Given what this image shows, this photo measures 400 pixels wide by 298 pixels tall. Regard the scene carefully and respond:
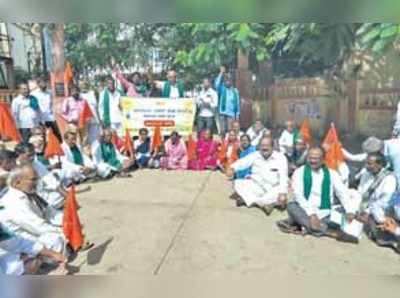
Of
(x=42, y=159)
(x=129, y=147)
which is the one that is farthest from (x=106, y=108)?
(x=42, y=159)

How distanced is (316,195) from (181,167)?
309 centimetres

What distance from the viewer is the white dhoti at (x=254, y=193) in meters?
4.75

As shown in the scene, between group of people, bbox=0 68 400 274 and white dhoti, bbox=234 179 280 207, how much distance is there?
0.04 feet

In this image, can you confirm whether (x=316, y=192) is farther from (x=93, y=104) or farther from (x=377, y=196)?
(x=93, y=104)

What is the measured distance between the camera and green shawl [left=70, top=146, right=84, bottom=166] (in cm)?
572

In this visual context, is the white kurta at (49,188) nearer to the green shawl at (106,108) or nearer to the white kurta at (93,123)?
the white kurta at (93,123)

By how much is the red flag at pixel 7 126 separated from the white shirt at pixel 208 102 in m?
2.86

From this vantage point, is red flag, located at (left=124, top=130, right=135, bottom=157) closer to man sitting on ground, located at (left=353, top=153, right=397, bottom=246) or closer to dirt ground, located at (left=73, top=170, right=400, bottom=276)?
dirt ground, located at (left=73, top=170, right=400, bottom=276)

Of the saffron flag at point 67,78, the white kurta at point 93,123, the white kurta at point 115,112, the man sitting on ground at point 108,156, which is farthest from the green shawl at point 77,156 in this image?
the saffron flag at point 67,78

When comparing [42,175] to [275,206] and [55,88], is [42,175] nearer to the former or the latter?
[275,206]

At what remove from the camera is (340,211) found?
404 centimetres

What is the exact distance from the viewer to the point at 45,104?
7.05 m

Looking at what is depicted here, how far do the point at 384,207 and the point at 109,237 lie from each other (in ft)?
8.06

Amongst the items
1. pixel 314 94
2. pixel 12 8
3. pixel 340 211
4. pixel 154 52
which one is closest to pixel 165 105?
pixel 154 52
